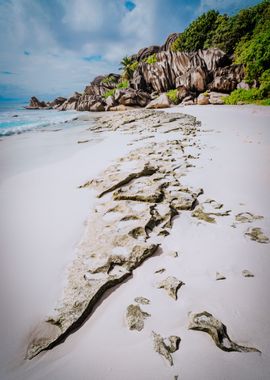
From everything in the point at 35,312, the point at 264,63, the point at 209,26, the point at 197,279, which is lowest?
the point at 35,312

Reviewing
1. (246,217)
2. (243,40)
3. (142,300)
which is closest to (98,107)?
(243,40)

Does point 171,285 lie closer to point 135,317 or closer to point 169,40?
point 135,317

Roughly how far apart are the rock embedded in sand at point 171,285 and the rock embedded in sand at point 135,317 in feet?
0.93

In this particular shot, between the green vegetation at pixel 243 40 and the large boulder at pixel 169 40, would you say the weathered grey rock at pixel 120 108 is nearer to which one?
the green vegetation at pixel 243 40

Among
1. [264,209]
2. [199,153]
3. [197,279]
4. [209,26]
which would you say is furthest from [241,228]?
[209,26]

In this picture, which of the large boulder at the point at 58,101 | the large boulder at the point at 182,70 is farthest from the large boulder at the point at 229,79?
the large boulder at the point at 58,101

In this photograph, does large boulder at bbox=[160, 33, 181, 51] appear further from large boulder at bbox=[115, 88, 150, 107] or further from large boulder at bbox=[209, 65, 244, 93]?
large boulder at bbox=[209, 65, 244, 93]

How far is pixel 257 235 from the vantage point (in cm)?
233

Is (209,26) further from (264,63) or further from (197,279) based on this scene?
(197,279)

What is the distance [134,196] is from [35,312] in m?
2.01

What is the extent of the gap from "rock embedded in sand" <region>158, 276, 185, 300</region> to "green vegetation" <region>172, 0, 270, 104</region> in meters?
17.1

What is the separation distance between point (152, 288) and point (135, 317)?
1.06 feet

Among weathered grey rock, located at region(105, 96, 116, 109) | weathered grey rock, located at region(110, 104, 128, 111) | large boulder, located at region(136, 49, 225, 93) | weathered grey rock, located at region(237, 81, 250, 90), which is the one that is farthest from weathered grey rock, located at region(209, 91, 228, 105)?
weathered grey rock, located at region(105, 96, 116, 109)

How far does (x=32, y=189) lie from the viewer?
14.3 ft
